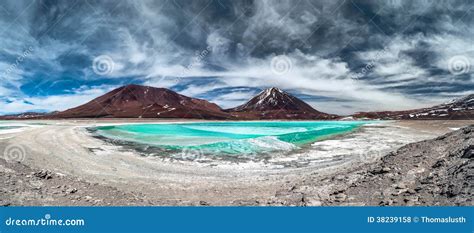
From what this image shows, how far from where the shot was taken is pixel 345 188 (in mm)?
8180

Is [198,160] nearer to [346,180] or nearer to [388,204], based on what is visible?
[346,180]

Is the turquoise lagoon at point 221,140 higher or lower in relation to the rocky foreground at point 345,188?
higher

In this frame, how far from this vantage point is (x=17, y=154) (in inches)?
556

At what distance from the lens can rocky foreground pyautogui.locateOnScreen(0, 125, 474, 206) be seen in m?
6.83

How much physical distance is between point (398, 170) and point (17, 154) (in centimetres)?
1767

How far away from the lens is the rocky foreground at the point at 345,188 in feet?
22.4

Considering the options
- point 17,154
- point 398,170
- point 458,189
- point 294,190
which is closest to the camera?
point 458,189

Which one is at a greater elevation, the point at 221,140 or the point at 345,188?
the point at 221,140

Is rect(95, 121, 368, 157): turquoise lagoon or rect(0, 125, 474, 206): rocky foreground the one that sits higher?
rect(95, 121, 368, 157): turquoise lagoon

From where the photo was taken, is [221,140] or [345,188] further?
[221,140]

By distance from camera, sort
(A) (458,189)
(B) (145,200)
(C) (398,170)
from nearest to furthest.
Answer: (A) (458,189)
(B) (145,200)
(C) (398,170)

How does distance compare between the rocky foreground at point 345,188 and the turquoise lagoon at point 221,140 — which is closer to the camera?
the rocky foreground at point 345,188

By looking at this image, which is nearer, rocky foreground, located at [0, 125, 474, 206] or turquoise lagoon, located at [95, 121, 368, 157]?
rocky foreground, located at [0, 125, 474, 206]

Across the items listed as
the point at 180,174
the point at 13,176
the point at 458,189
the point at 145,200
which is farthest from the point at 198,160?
the point at 458,189
